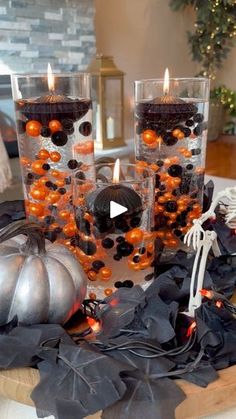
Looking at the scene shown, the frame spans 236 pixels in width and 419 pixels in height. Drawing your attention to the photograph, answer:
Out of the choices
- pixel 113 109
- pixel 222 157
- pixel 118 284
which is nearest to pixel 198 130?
pixel 118 284

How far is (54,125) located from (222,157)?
2851mm

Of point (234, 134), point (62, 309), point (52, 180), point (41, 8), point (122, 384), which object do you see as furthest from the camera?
point (234, 134)

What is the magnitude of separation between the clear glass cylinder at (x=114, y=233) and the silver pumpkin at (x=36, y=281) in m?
0.04

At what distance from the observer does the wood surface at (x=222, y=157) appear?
2.87 metres

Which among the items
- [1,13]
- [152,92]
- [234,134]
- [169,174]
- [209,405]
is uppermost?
[1,13]

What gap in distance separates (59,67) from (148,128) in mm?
1935

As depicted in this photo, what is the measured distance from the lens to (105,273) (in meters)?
0.54

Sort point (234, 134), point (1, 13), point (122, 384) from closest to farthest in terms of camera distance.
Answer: point (122, 384), point (1, 13), point (234, 134)

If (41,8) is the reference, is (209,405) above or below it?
below

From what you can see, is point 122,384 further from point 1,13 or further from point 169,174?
point 1,13

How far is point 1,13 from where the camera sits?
2096mm

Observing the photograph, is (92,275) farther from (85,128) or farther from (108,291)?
(85,128)

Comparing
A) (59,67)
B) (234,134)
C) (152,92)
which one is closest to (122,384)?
(152,92)

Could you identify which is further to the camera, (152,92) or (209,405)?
(152,92)
